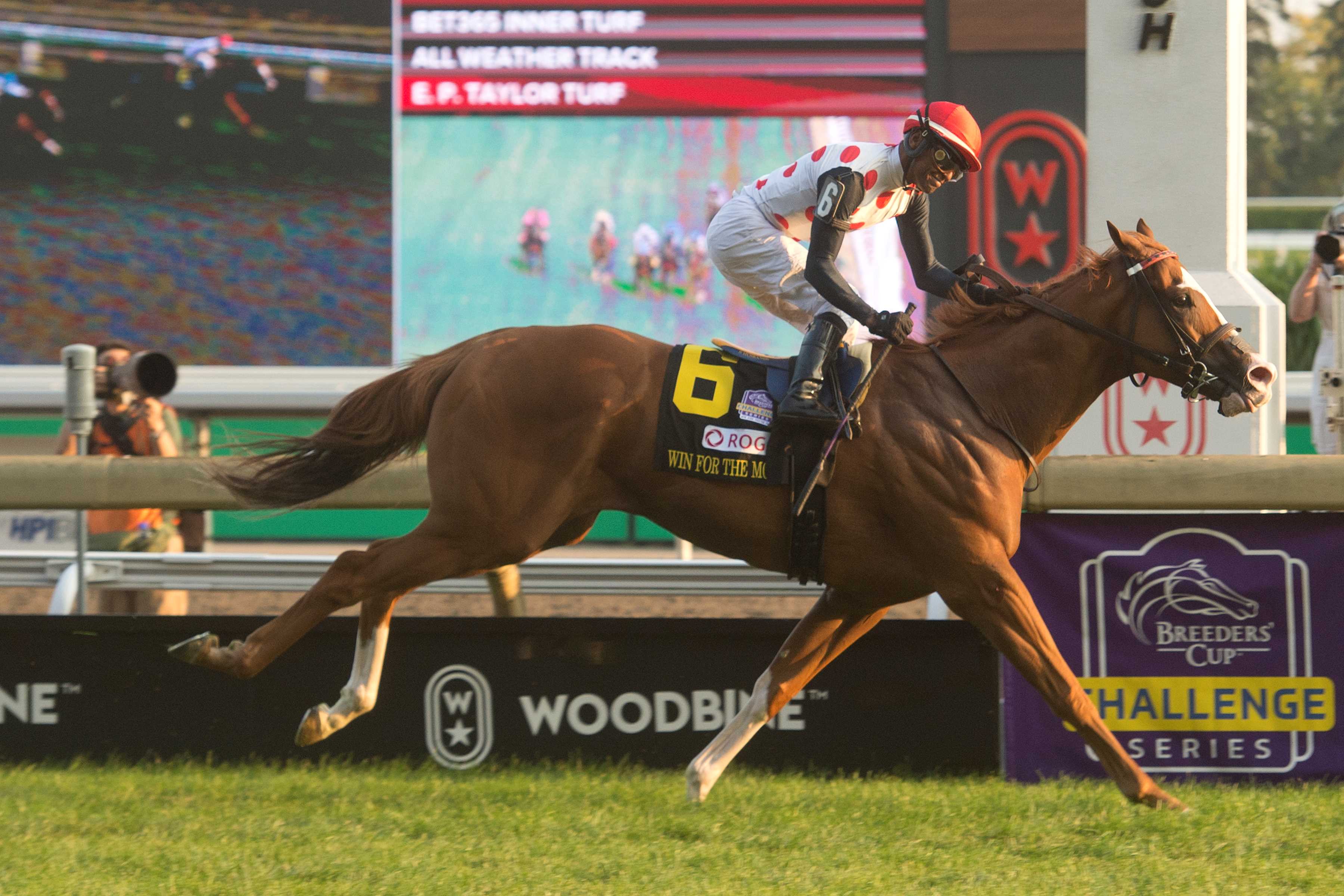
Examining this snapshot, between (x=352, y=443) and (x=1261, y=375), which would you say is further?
(x=352, y=443)

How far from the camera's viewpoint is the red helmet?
4.35 metres

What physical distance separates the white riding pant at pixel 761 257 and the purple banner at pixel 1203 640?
1113mm

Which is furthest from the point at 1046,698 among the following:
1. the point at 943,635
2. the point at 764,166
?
the point at 764,166

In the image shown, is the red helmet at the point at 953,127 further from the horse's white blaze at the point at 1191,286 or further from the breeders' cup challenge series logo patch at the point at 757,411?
the breeders' cup challenge series logo patch at the point at 757,411

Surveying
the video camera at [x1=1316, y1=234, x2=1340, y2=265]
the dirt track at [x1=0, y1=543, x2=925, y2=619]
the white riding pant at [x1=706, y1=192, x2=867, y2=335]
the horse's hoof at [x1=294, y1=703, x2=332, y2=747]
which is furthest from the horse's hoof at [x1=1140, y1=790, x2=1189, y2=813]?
the dirt track at [x1=0, y1=543, x2=925, y2=619]

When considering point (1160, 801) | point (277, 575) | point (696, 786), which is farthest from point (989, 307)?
point (277, 575)

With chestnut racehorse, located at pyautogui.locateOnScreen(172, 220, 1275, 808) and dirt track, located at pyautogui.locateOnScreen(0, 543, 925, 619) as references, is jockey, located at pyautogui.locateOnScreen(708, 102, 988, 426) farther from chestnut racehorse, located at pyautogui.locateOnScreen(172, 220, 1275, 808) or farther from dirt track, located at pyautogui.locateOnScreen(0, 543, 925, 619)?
dirt track, located at pyautogui.locateOnScreen(0, 543, 925, 619)

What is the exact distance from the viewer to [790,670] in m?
4.55

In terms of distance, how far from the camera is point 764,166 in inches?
490

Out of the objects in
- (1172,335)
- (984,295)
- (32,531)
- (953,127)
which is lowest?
(32,531)

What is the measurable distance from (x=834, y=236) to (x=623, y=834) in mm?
1766

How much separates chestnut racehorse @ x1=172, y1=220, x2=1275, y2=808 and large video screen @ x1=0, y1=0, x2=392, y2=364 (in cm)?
855

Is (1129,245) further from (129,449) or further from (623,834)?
(129,449)

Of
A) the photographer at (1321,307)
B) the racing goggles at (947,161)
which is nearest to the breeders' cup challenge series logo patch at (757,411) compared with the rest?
the racing goggles at (947,161)
